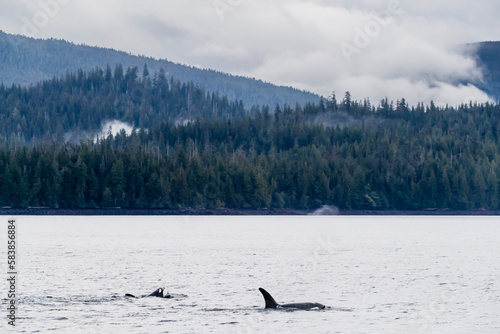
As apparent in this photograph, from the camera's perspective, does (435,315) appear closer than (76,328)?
No

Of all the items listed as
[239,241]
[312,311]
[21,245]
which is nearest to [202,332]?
[312,311]

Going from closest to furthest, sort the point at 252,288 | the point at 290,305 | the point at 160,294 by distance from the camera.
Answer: the point at 290,305 < the point at 160,294 < the point at 252,288

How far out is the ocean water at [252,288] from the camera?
159 feet

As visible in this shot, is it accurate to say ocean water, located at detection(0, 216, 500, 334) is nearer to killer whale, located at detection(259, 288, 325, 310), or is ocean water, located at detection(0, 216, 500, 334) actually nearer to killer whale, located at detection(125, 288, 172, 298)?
killer whale, located at detection(259, 288, 325, 310)

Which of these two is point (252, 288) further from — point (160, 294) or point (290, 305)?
point (290, 305)

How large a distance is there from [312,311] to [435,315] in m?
7.46

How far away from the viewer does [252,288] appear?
217 ft

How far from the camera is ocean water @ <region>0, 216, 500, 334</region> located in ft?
159

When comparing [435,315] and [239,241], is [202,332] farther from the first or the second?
[239,241]

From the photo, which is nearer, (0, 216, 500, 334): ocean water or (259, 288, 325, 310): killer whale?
(0, 216, 500, 334): ocean water

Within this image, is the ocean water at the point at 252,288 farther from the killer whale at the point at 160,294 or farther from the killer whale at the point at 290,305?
the killer whale at the point at 160,294

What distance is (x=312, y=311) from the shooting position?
53.8 meters

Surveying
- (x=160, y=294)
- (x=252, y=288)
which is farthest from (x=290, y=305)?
(x=252, y=288)

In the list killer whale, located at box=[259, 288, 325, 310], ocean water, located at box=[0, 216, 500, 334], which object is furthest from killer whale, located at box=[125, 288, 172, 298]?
killer whale, located at box=[259, 288, 325, 310]
